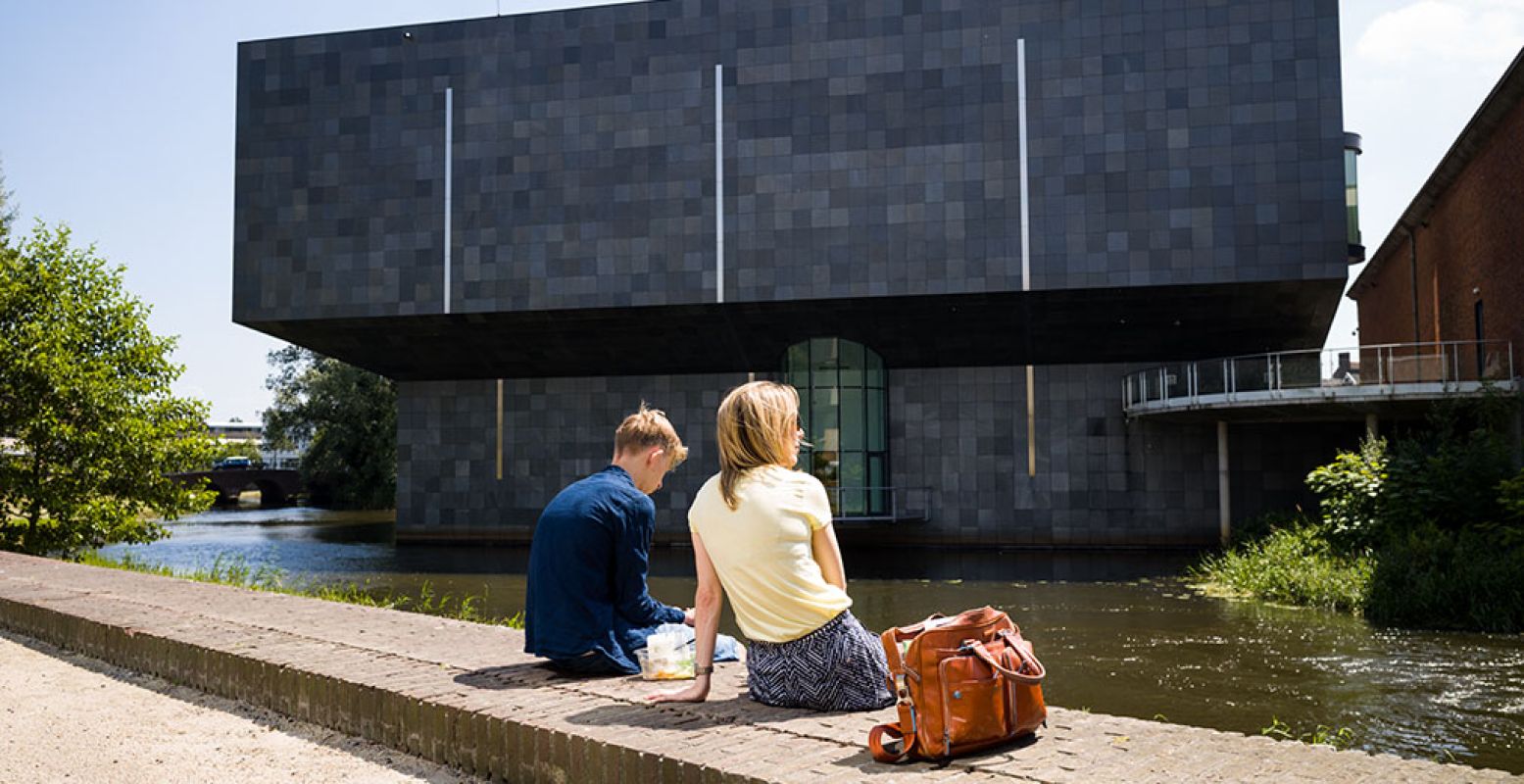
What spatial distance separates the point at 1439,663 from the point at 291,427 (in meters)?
46.1

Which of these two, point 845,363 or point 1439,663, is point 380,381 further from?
point 1439,663

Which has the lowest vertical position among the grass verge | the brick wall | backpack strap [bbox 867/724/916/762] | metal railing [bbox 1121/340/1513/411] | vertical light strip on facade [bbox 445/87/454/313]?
the grass verge

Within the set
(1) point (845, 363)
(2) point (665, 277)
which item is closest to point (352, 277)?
(2) point (665, 277)

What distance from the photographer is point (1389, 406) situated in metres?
21.4

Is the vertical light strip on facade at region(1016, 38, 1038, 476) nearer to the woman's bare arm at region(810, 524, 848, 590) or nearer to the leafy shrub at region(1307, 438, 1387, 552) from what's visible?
the leafy shrub at region(1307, 438, 1387, 552)

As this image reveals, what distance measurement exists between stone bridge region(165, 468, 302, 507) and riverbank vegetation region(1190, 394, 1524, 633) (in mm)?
46965

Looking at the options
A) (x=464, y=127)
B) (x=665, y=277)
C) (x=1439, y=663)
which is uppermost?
(x=464, y=127)

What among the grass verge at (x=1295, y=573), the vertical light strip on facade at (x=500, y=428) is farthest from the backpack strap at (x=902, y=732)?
the vertical light strip on facade at (x=500, y=428)

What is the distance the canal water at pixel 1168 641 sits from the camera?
9.21 metres

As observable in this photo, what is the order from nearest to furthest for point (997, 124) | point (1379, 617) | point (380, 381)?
point (1379, 617) → point (997, 124) → point (380, 381)

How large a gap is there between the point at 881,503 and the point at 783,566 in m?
23.5

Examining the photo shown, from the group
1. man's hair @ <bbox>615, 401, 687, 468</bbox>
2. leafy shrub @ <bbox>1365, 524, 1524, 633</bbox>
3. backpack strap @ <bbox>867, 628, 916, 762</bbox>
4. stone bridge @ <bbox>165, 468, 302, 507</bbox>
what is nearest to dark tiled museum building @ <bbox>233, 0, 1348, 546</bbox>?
leafy shrub @ <bbox>1365, 524, 1524, 633</bbox>

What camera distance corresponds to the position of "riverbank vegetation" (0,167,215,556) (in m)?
16.8

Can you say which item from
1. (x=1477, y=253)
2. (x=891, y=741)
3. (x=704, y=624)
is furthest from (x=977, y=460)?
(x=891, y=741)
